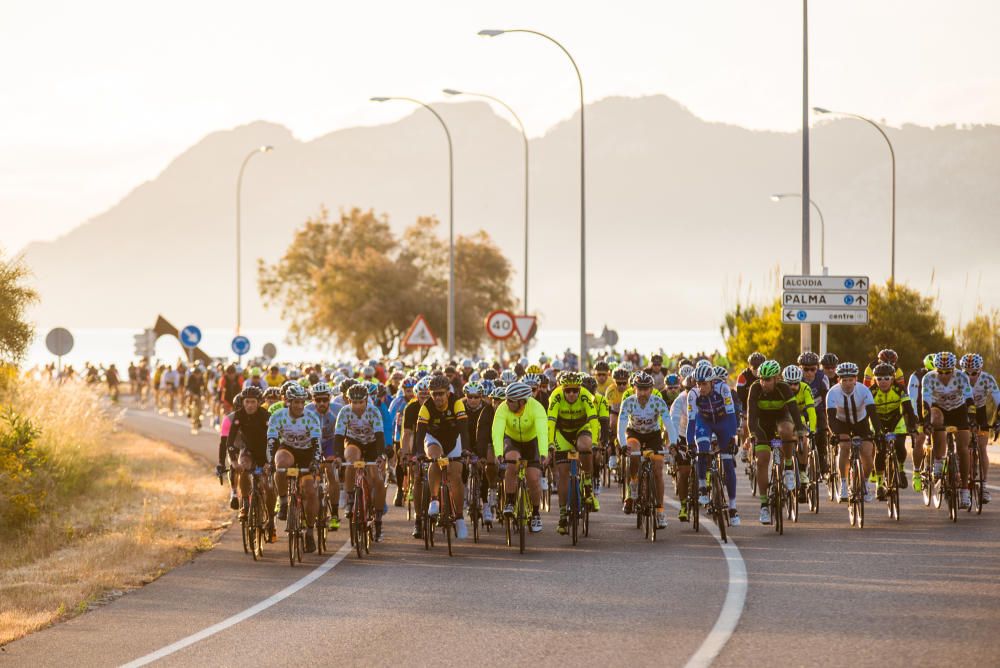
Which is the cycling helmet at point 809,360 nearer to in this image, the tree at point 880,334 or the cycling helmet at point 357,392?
the cycling helmet at point 357,392

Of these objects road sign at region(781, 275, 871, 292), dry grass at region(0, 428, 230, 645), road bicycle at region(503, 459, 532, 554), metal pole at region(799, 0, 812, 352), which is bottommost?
dry grass at region(0, 428, 230, 645)

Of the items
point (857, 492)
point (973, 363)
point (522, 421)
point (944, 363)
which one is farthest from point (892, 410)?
point (522, 421)

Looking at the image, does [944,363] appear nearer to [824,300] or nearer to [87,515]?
[87,515]

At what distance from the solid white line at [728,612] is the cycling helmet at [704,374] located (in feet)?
5.92

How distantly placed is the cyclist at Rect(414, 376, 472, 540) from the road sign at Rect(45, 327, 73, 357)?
87.1ft

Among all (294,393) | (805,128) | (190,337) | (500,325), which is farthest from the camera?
(190,337)

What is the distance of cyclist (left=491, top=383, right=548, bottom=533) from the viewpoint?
15.1 m

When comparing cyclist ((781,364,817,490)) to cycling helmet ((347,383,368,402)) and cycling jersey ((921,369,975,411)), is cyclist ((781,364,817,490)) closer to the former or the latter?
cycling jersey ((921,369,975,411))

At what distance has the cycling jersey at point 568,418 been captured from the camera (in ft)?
53.4

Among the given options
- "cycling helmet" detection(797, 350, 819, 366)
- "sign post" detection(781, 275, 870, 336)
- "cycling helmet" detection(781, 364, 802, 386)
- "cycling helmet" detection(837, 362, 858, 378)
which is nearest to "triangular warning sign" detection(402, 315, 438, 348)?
"sign post" detection(781, 275, 870, 336)

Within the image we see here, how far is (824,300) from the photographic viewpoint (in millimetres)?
29328

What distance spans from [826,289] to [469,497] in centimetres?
1486

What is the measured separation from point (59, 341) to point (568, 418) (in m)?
26.9

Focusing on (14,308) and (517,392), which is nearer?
(517,392)
